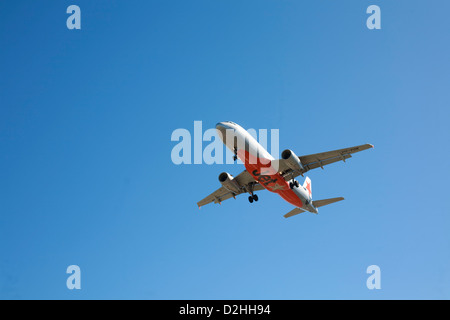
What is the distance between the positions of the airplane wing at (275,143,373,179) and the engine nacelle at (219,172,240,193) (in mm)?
6217

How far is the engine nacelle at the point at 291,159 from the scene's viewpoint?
43.3 m

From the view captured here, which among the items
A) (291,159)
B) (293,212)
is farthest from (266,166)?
(293,212)

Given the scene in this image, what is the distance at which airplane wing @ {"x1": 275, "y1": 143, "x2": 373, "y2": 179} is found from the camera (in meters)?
43.8

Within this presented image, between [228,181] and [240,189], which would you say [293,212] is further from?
[228,181]

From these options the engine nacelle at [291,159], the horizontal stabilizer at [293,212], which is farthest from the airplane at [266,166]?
the horizontal stabilizer at [293,212]

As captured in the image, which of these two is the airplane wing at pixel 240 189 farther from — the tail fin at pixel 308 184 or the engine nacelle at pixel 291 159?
the tail fin at pixel 308 184

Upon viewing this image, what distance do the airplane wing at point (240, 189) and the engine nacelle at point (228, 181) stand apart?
0.62m

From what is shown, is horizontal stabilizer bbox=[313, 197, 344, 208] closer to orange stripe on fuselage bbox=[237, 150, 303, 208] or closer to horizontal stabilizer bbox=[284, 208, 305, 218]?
horizontal stabilizer bbox=[284, 208, 305, 218]

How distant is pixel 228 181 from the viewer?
4828cm
